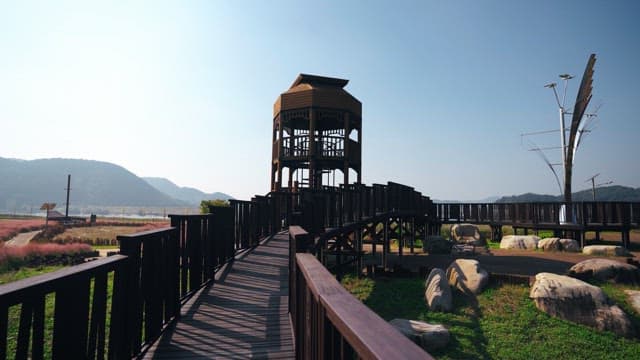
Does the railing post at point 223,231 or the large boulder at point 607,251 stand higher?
the railing post at point 223,231

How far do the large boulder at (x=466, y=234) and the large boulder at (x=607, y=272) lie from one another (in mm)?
12789

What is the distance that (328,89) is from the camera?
72.9 feet

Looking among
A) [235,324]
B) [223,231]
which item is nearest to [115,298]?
[235,324]

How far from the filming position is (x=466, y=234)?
86.2ft

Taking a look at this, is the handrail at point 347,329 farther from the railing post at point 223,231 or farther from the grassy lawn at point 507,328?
the grassy lawn at point 507,328

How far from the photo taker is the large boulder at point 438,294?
1102cm

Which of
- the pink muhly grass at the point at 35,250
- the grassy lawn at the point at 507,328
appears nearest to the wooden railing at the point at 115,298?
the grassy lawn at the point at 507,328

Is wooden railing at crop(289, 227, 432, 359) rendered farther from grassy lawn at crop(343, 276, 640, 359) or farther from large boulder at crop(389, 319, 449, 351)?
grassy lawn at crop(343, 276, 640, 359)

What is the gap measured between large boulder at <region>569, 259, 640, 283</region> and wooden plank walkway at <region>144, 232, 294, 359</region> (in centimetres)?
1118

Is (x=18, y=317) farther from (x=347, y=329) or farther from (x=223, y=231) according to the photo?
(x=347, y=329)

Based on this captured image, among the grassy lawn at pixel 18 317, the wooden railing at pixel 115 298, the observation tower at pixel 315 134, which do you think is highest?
the observation tower at pixel 315 134

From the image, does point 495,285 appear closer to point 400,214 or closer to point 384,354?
point 400,214

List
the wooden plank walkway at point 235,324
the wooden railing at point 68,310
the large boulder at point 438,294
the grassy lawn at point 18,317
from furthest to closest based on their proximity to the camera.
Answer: the large boulder at point 438,294 → the grassy lawn at point 18,317 → the wooden plank walkway at point 235,324 → the wooden railing at point 68,310

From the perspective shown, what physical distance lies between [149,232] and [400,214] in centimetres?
1689
